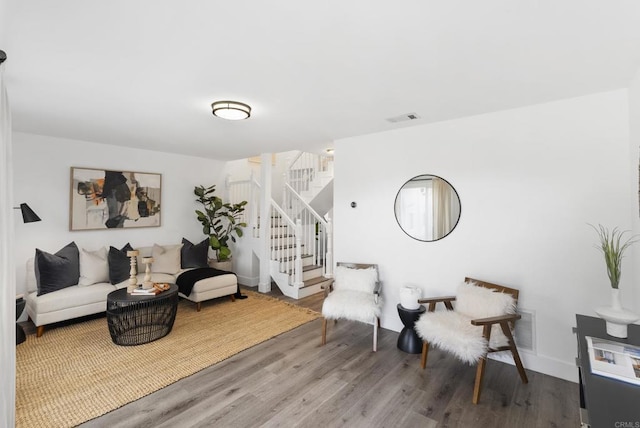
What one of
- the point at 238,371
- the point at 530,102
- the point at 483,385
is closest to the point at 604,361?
the point at 483,385

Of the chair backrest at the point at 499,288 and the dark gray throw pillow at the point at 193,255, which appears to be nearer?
the chair backrest at the point at 499,288

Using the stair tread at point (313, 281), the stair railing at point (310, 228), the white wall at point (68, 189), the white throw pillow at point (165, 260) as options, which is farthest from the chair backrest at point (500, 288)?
the white wall at point (68, 189)

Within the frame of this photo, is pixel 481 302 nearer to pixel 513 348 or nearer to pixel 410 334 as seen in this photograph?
pixel 513 348

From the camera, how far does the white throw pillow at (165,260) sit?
4.38 meters

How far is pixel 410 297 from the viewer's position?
9.87 ft

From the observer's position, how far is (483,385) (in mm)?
2457

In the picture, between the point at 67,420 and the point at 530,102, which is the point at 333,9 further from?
the point at 67,420

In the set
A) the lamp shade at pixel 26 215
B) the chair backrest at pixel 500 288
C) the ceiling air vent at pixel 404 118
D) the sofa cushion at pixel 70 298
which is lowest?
the sofa cushion at pixel 70 298

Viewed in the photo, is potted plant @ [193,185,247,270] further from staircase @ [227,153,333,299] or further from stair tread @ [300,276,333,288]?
stair tread @ [300,276,333,288]

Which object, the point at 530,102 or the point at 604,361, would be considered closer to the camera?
the point at 604,361

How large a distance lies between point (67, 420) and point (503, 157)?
414 cm

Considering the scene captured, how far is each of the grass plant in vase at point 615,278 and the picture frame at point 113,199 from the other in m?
5.60

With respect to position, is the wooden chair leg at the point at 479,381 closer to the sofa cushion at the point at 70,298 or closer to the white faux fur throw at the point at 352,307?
the white faux fur throw at the point at 352,307

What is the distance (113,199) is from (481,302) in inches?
202
